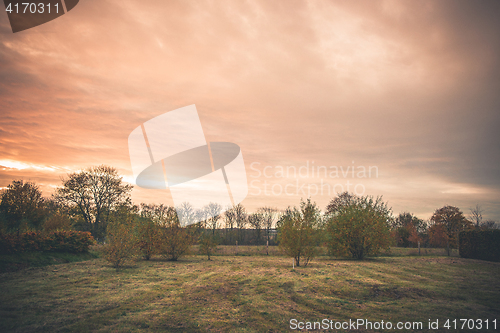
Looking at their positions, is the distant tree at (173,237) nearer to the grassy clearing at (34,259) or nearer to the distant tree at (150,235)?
the distant tree at (150,235)

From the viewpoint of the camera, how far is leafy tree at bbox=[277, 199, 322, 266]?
46.1 ft

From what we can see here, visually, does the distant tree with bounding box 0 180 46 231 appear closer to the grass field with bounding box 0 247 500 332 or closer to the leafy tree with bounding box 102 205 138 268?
the leafy tree with bounding box 102 205 138 268

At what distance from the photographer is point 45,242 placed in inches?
597

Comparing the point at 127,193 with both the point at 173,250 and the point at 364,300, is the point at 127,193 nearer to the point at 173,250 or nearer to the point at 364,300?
the point at 173,250

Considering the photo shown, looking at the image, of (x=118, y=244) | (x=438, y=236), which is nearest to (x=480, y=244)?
(x=438, y=236)

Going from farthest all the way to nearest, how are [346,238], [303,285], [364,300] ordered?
1. [346,238]
2. [303,285]
3. [364,300]

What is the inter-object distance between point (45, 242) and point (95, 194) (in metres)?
19.8

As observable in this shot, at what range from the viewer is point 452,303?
662 cm

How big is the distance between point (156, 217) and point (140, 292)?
10.8 m

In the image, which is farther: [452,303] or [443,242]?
[443,242]

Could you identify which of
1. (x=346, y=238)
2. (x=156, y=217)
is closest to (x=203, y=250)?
(x=156, y=217)

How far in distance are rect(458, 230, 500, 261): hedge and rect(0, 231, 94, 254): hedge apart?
2980 cm

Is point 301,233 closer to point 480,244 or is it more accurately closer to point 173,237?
point 173,237

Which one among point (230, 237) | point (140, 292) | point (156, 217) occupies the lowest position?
point (230, 237)
